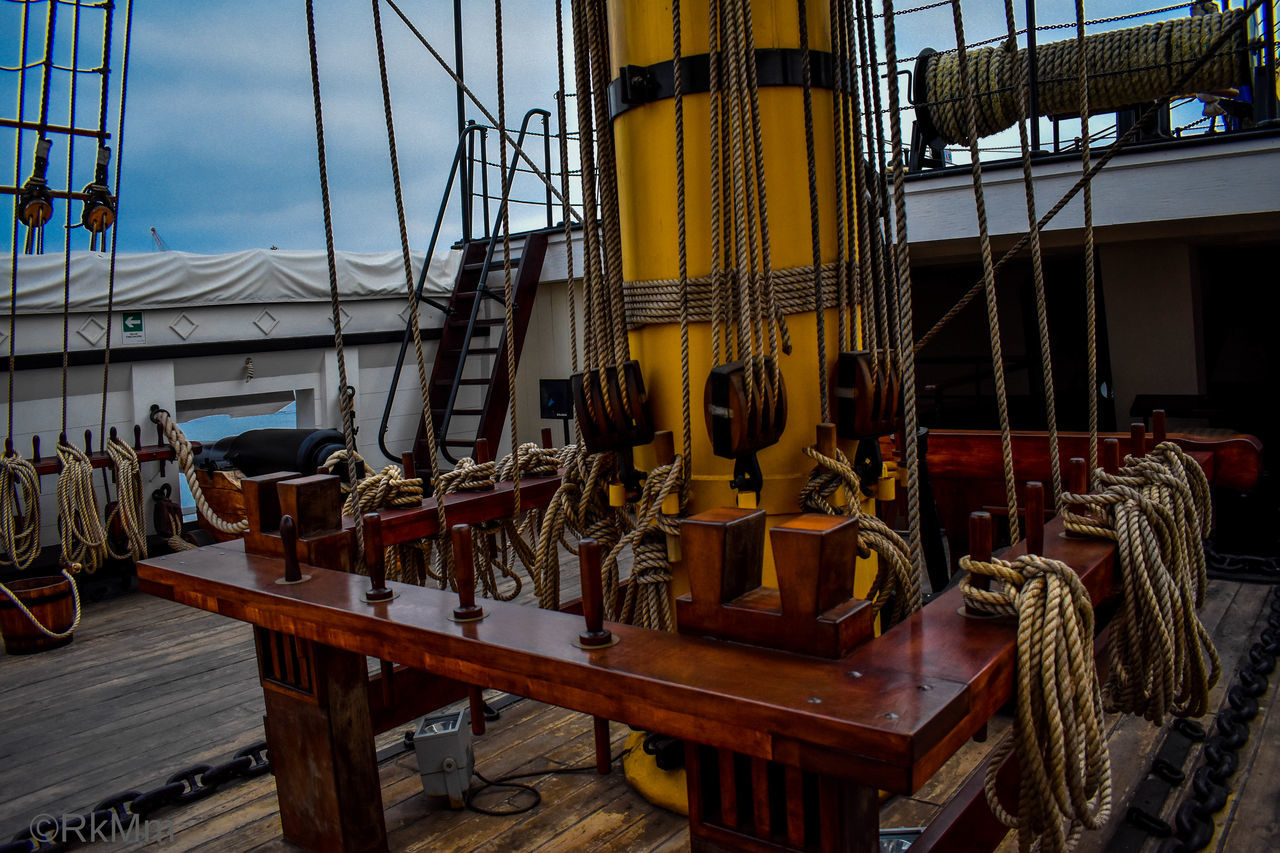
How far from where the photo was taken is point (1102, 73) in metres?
4.82

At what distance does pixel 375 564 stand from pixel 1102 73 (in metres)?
4.88

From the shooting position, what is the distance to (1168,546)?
59.2 inches

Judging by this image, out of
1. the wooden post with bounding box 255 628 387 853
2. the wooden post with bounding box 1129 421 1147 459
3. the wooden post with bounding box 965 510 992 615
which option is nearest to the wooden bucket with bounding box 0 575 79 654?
the wooden post with bounding box 255 628 387 853

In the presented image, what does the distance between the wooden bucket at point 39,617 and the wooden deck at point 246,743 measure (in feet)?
0.24

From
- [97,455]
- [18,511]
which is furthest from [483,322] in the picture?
[18,511]

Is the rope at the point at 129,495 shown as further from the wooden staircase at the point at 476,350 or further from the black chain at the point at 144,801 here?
the black chain at the point at 144,801

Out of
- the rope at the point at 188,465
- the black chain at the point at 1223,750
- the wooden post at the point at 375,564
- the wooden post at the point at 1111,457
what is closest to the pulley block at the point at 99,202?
the rope at the point at 188,465

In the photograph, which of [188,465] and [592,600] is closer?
[592,600]

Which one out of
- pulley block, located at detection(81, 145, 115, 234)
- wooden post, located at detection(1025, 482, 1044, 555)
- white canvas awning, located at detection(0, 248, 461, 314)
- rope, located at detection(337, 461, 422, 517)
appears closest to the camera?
wooden post, located at detection(1025, 482, 1044, 555)

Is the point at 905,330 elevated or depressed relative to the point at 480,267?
depressed

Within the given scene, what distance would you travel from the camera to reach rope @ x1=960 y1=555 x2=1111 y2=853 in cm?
101

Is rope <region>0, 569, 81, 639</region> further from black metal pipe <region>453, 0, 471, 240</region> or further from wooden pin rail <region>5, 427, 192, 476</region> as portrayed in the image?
black metal pipe <region>453, 0, 471, 240</region>

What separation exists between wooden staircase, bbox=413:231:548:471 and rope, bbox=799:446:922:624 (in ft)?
13.6

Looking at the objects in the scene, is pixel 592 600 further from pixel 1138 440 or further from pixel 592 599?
pixel 1138 440
